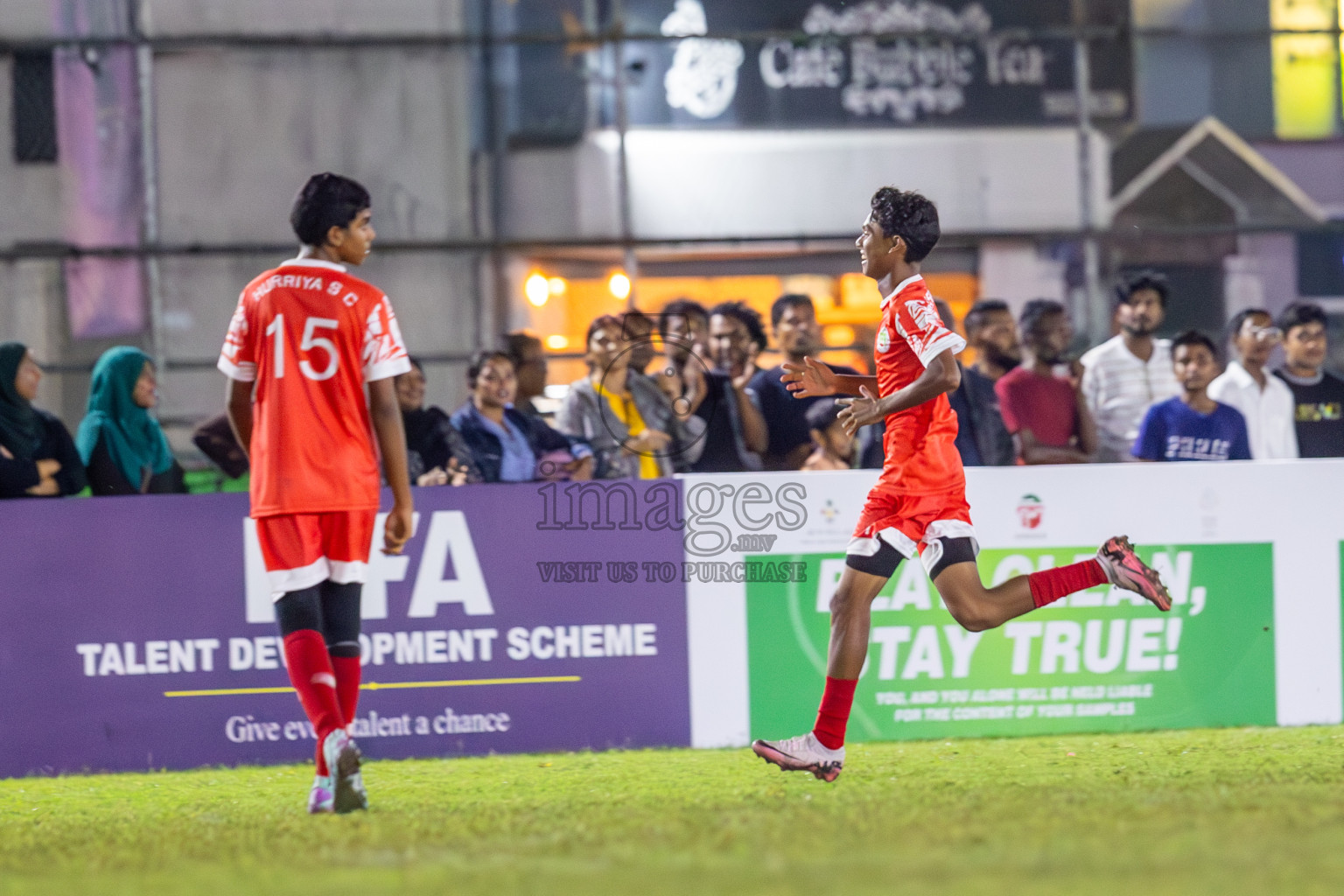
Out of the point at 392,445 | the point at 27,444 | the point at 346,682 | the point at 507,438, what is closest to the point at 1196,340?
the point at 507,438

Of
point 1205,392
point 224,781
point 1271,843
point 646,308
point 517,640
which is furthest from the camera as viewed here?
point 646,308

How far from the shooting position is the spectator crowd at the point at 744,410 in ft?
22.9

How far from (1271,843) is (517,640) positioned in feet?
11.0

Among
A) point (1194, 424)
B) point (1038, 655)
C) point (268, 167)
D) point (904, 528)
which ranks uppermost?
point (268, 167)

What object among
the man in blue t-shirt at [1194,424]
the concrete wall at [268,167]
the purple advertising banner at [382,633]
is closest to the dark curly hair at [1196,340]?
the man in blue t-shirt at [1194,424]

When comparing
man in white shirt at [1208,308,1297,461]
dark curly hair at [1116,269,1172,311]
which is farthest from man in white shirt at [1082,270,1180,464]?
man in white shirt at [1208,308,1297,461]

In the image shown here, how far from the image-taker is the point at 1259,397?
7.69 metres

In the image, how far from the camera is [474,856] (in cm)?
399

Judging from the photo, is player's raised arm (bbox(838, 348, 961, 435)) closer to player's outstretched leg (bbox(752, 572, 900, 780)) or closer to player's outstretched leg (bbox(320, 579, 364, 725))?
player's outstretched leg (bbox(752, 572, 900, 780))

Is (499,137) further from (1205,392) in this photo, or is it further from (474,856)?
(474,856)

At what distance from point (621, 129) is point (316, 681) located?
26.6ft

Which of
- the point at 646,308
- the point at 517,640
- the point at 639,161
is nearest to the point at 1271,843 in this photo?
the point at 517,640

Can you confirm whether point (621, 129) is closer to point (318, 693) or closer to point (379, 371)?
point (379, 371)

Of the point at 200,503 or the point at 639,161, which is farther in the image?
the point at 639,161
